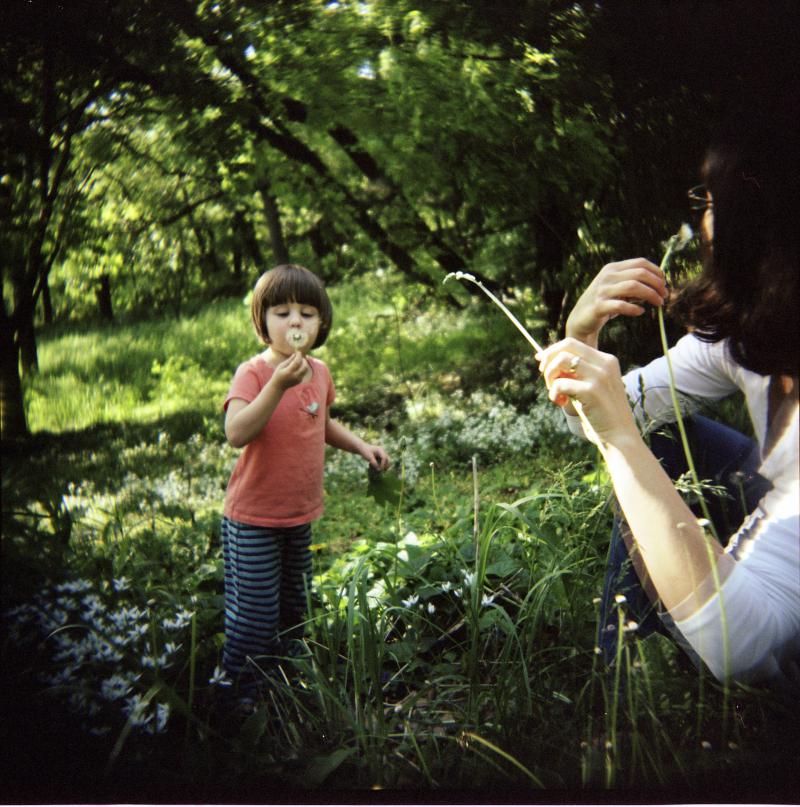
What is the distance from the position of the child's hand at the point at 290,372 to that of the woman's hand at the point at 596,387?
20.3 inches

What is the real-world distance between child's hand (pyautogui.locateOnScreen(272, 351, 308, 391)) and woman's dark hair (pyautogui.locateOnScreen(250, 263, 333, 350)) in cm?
9

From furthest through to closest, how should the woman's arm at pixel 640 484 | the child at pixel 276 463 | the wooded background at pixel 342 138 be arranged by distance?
1. the child at pixel 276 463
2. the wooded background at pixel 342 138
3. the woman's arm at pixel 640 484

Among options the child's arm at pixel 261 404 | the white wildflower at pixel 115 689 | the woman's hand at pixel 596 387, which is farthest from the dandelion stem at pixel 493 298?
the white wildflower at pixel 115 689

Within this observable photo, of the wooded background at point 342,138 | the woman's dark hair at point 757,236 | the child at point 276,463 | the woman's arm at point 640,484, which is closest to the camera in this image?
the woman's arm at point 640,484

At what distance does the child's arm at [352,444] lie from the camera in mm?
1460

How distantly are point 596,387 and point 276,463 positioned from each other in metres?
0.72

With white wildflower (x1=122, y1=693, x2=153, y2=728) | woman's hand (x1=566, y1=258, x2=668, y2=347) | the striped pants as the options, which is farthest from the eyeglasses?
white wildflower (x1=122, y1=693, x2=153, y2=728)

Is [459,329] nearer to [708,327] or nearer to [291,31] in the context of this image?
[708,327]

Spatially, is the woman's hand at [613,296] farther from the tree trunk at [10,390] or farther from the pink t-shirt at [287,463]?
the tree trunk at [10,390]

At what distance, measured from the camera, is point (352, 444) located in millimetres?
1480

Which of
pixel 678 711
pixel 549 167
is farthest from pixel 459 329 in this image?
pixel 678 711

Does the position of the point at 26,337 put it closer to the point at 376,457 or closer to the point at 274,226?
the point at 274,226

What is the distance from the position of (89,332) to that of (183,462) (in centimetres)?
31

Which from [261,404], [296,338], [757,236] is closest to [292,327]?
[296,338]
